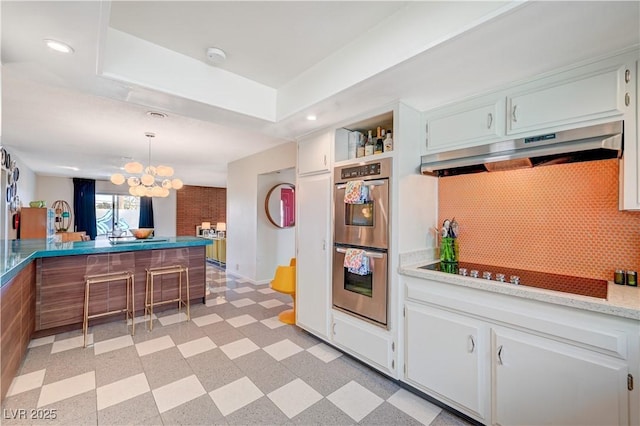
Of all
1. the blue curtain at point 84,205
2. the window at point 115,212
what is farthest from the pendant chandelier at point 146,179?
the window at point 115,212

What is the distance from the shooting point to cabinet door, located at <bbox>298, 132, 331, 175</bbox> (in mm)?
2686

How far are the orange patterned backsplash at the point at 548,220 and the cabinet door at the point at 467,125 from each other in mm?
418

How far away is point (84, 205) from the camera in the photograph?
8.34 metres

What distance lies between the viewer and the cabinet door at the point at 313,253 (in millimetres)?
2697

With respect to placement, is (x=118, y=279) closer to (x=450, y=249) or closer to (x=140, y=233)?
(x=140, y=233)

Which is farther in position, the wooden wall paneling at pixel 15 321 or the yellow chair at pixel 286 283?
the yellow chair at pixel 286 283

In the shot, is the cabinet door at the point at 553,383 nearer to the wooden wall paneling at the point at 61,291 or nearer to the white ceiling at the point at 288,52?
the white ceiling at the point at 288,52

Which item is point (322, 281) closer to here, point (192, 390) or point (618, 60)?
point (192, 390)

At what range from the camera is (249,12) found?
1.62m

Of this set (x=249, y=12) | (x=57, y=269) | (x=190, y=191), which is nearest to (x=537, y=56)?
(x=249, y=12)

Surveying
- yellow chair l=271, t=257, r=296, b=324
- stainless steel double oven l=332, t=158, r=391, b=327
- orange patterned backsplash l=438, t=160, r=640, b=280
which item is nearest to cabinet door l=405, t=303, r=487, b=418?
stainless steel double oven l=332, t=158, r=391, b=327

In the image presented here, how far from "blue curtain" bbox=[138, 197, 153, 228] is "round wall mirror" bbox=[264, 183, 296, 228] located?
21.1 feet

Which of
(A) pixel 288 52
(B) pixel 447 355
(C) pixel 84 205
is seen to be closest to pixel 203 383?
(B) pixel 447 355

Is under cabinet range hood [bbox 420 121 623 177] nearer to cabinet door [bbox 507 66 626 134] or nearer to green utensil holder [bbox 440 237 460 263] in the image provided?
cabinet door [bbox 507 66 626 134]
